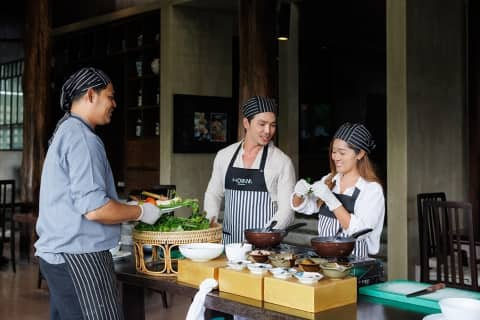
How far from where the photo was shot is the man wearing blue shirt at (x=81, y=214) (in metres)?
2.22

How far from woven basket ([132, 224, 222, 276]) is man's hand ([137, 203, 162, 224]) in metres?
0.06

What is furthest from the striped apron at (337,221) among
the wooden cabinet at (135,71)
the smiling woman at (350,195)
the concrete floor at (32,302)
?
the wooden cabinet at (135,71)

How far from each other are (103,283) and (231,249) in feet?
1.62

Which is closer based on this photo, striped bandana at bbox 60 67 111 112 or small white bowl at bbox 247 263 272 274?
small white bowl at bbox 247 263 272 274

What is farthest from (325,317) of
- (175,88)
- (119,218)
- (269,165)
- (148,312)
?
(175,88)

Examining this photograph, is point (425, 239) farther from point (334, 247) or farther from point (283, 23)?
point (283, 23)

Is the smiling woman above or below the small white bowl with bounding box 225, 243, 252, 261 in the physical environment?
above

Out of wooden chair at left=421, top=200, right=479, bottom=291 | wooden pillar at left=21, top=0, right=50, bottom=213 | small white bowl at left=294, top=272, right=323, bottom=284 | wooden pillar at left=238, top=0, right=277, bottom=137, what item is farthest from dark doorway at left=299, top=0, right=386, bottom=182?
small white bowl at left=294, top=272, right=323, bottom=284

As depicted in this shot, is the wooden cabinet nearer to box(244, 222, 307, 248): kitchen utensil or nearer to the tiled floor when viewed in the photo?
the tiled floor

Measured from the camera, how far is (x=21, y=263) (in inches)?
290

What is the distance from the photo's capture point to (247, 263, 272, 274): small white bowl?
84.3 inches

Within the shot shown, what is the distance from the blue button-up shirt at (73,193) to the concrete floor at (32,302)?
2.71 metres

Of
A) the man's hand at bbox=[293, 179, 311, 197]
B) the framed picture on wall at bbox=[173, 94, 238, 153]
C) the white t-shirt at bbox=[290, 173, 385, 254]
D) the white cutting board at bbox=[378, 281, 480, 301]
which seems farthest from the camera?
the framed picture on wall at bbox=[173, 94, 238, 153]

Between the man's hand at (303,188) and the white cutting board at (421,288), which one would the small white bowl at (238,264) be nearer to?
the white cutting board at (421,288)
